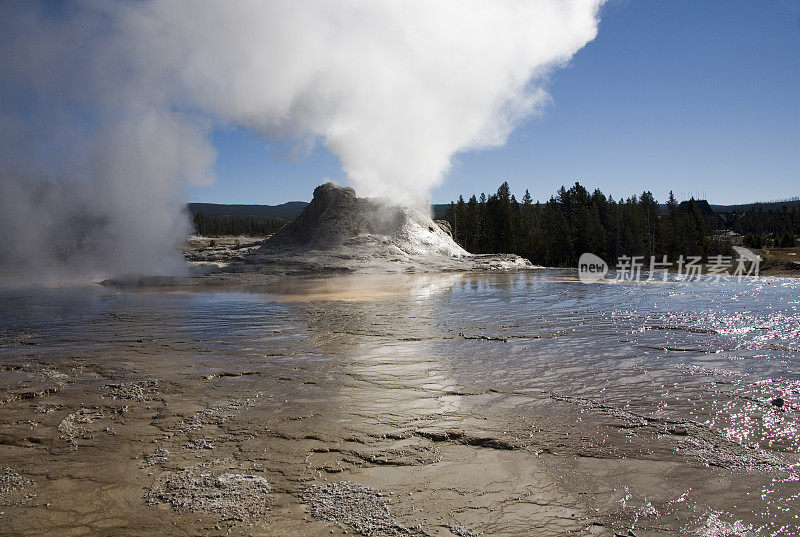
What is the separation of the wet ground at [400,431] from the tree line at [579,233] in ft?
127

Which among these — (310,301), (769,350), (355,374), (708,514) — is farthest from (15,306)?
(769,350)

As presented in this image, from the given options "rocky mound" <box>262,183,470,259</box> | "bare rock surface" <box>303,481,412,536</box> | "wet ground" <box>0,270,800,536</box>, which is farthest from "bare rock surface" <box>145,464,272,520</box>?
"rocky mound" <box>262,183,470,259</box>

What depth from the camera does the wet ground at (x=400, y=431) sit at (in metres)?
2.65

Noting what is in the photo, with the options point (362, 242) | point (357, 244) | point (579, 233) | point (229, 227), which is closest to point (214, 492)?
point (357, 244)

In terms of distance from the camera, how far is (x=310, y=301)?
12.3 metres

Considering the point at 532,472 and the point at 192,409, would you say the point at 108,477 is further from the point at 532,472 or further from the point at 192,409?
the point at 532,472

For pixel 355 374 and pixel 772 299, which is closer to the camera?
pixel 355 374

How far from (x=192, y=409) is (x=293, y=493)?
194 centimetres

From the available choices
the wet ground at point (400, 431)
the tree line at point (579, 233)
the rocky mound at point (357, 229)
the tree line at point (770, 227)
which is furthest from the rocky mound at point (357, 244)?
the tree line at point (770, 227)

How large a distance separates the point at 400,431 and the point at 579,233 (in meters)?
46.1

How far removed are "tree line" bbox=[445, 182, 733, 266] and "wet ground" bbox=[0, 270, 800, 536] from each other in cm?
3869

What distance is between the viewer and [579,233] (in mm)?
45875

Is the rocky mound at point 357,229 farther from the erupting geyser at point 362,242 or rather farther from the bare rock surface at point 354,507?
the bare rock surface at point 354,507

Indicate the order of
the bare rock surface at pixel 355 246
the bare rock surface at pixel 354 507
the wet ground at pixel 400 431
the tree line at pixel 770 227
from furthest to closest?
the tree line at pixel 770 227, the bare rock surface at pixel 355 246, the wet ground at pixel 400 431, the bare rock surface at pixel 354 507
